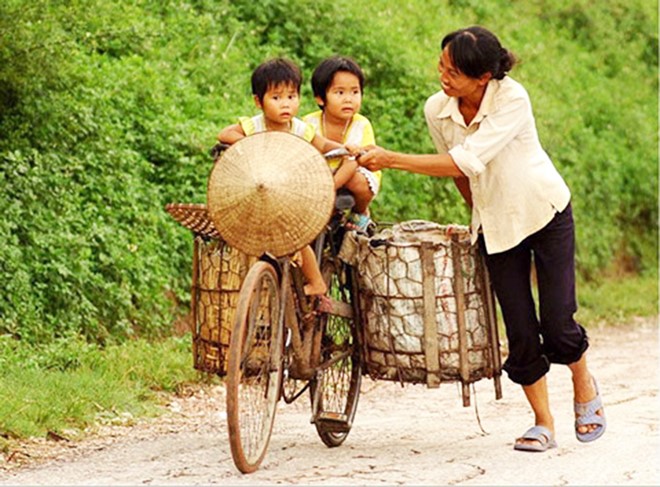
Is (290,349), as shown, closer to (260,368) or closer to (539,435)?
(260,368)

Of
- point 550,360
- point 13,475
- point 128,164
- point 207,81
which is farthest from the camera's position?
point 207,81

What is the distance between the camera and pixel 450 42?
6062mm

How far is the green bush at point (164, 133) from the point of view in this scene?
356 inches

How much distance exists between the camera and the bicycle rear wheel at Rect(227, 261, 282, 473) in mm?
5582

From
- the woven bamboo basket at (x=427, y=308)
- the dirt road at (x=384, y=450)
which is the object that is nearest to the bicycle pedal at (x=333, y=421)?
the dirt road at (x=384, y=450)

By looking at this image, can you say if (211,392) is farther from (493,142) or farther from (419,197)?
(419,197)

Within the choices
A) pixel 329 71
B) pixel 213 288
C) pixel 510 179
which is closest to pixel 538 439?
pixel 510 179

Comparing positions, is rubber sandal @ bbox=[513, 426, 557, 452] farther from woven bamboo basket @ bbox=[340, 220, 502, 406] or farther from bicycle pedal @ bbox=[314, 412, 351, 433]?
bicycle pedal @ bbox=[314, 412, 351, 433]

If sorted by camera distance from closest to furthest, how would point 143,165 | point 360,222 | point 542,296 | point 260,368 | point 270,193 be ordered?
point 270,193, point 260,368, point 542,296, point 360,222, point 143,165

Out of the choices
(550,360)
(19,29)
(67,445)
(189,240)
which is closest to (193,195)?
(189,240)

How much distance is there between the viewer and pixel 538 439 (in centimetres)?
634

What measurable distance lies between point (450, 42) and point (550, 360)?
1.57m

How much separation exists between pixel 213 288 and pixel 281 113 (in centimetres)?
86

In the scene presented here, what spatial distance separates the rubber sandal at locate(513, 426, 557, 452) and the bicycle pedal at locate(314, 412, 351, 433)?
814mm
